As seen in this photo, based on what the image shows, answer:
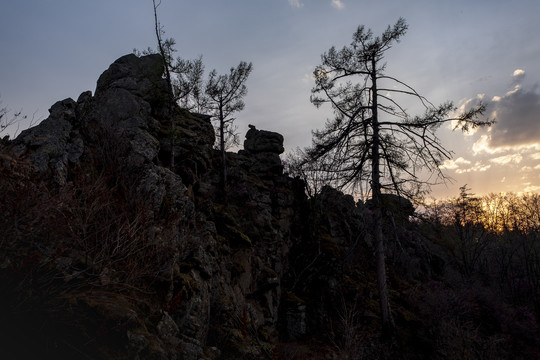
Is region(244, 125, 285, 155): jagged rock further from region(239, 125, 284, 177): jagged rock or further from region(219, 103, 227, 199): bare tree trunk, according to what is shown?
region(219, 103, 227, 199): bare tree trunk

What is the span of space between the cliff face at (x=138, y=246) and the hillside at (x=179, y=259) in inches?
1.3

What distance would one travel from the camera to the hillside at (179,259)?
3.76 metres

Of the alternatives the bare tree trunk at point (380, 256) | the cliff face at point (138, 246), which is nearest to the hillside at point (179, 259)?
the cliff face at point (138, 246)

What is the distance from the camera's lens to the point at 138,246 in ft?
18.1

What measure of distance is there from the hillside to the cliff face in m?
0.03

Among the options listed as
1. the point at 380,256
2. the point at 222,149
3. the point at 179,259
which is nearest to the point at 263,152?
the point at 222,149

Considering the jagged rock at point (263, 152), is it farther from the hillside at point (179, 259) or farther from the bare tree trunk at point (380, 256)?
the bare tree trunk at point (380, 256)

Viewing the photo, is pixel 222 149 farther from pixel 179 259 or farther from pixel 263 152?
pixel 179 259

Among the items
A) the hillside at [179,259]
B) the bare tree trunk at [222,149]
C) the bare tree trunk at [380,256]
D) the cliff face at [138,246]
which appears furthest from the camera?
the bare tree trunk at [222,149]

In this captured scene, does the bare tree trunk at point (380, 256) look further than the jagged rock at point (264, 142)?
No

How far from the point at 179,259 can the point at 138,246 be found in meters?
1.47

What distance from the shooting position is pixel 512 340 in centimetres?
1516

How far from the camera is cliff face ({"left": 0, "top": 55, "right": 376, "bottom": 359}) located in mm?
3662

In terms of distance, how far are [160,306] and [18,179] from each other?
11.2 ft
